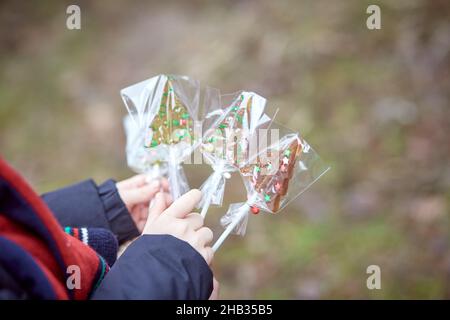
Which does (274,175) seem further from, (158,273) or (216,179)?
(158,273)

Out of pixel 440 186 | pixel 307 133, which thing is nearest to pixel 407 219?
pixel 440 186

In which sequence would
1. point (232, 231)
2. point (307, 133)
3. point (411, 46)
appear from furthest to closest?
1. point (411, 46)
2. point (307, 133)
3. point (232, 231)

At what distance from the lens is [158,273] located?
32.1 inches

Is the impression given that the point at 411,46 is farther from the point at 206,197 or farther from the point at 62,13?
the point at 62,13

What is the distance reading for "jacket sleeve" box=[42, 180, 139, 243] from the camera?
116 centimetres

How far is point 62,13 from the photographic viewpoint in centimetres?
346

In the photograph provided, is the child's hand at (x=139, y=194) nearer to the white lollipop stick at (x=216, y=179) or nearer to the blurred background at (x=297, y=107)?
the white lollipop stick at (x=216, y=179)

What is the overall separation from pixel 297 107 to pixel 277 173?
5.46 ft

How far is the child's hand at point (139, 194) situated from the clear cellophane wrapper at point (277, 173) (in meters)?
0.24

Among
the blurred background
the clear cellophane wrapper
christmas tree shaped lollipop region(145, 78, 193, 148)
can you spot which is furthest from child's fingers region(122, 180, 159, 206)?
the blurred background

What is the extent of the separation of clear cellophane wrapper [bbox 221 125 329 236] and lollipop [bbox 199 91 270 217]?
1.4 inches

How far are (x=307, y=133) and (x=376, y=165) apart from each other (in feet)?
1.22

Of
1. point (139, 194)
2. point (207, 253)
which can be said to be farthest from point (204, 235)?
point (139, 194)

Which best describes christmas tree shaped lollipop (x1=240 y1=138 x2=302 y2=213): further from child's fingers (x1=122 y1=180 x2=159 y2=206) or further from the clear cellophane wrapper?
child's fingers (x1=122 y1=180 x2=159 y2=206)
